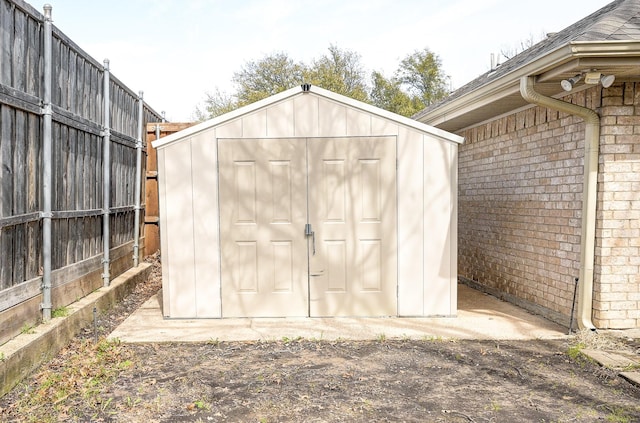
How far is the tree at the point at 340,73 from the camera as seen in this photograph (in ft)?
89.3

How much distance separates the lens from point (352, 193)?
5.96m

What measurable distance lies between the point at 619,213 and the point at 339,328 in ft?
10.2

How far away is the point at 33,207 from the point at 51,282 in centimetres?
80

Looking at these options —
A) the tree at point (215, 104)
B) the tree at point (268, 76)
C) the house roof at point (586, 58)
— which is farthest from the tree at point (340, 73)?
the house roof at point (586, 58)

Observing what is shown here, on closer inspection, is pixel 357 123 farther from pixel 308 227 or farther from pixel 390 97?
pixel 390 97

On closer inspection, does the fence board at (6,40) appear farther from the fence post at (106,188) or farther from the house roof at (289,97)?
the fence post at (106,188)

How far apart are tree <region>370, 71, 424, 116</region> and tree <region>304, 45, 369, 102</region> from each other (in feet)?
2.80

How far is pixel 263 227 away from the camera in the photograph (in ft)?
19.5

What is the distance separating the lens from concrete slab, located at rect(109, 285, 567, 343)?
523 centimetres

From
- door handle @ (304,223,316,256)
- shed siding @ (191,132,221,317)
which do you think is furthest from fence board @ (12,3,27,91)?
door handle @ (304,223,316,256)

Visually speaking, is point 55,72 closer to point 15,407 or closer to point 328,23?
point 15,407

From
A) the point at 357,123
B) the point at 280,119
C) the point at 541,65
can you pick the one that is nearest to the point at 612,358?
the point at 541,65

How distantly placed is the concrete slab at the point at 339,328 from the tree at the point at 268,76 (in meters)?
23.1

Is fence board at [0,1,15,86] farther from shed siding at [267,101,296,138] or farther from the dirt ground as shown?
shed siding at [267,101,296,138]
